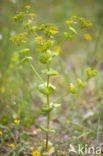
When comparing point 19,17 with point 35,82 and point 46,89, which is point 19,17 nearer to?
point 46,89

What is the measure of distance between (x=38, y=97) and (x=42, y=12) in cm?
311

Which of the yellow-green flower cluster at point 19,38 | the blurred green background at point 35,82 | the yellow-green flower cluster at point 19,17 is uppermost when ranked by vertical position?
the yellow-green flower cluster at point 19,17

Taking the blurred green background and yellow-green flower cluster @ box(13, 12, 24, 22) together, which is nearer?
yellow-green flower cluster @ box(13, 12, 24, 22)

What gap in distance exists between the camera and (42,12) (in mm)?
4961

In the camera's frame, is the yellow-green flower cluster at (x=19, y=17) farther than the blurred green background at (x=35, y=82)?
No

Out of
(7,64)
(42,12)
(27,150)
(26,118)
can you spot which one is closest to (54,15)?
(42,12)

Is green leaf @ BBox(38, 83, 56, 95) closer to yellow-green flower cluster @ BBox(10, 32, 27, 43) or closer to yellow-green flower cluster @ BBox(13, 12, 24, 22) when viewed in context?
yellow-green flower cluster @ BBox(10, 32, 27, 43)

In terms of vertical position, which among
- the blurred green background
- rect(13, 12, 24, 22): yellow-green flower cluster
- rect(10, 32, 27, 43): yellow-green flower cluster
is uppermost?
rect(13, 12, 24, 22): yellow-green flower cluster

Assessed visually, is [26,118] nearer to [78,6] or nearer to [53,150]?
[53,150]

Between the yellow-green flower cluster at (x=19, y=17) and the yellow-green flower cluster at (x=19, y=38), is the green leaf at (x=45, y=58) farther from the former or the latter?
the yellow-green flower cluster at (x=19, y=17)

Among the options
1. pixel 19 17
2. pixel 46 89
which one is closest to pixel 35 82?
pixel 46 89

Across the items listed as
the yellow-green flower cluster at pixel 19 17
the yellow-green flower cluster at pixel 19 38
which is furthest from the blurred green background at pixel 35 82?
the yellow-green flower cluster at pixel 19 38

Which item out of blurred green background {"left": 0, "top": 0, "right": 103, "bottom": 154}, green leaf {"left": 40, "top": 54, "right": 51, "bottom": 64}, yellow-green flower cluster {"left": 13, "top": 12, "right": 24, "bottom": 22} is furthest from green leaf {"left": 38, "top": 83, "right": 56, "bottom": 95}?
yellow-green flower cluster {"left": 13, "top": 12, "right": 24, "bottom": 22}

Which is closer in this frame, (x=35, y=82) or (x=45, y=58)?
(x=45, y=58)
